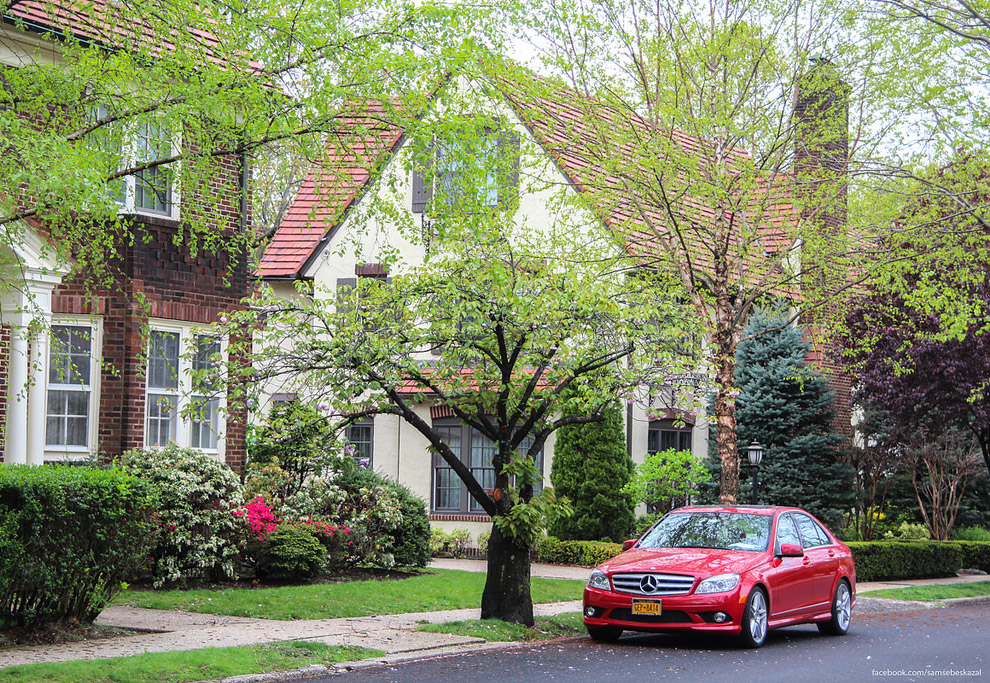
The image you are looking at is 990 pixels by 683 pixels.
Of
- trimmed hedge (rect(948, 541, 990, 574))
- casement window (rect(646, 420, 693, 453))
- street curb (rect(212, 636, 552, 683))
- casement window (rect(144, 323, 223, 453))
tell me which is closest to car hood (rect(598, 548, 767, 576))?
street curb (rect(212, 636, 552, 683))

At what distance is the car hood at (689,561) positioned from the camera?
12430 mm

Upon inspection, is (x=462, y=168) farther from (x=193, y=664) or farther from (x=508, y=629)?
(x=193, y=664)

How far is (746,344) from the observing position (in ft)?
90.1

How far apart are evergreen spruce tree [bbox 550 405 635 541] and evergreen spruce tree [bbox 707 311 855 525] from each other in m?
3.03

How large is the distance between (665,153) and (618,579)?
7376mm

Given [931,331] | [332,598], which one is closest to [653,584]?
[332,598]

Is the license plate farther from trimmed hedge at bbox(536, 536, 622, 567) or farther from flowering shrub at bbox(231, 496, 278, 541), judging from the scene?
trimmed hedge at bbox(536, 536, 622, 567)

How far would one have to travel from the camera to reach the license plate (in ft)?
40.5

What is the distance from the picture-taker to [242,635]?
1180 centimetres

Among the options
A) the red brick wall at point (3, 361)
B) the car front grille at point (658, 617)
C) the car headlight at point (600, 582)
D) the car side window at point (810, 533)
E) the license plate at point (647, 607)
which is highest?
the red brick wall at point (3, 361)

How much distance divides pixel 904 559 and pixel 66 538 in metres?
18.5

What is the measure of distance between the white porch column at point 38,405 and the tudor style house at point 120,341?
0.06 feet

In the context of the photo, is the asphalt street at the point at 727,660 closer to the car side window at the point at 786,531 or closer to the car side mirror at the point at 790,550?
the car side mirror at the point at 790,550

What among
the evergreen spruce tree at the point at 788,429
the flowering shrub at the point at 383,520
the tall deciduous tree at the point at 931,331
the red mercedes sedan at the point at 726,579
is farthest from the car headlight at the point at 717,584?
the evergreen spruce tree at the point at 788,429
